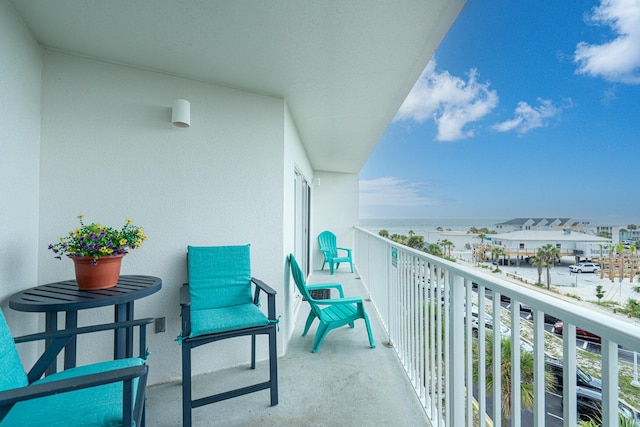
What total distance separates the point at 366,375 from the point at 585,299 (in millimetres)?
1722

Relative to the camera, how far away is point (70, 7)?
61.8 inches

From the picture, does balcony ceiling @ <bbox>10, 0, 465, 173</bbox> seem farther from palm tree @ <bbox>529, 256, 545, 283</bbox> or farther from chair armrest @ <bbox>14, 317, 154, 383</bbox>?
chair armrest @ <bbox>14, 317, 154, 383</bbox>

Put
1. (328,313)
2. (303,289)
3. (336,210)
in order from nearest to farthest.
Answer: (303,289)
(328,313)
(336,210)

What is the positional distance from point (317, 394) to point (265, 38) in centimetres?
250

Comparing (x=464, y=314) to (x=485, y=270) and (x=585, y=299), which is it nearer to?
(x=485, y=270)

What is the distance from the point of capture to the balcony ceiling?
1.56 m

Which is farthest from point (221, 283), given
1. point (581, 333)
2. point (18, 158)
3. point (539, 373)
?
point (581, 333)

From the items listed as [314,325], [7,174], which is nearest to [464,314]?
[314,325]

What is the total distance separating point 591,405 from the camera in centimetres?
76

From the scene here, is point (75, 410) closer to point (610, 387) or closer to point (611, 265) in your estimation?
point (610, 387)

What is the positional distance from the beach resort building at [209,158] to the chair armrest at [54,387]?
41.1 inches

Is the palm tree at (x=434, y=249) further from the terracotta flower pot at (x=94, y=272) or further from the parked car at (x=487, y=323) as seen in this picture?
the terracotta flower pot at (x=94, y=272)

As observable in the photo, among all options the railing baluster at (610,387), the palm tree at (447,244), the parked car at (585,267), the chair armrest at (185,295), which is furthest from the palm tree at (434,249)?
the chair armrest at (185,295)

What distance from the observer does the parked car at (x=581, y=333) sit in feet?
2.39
